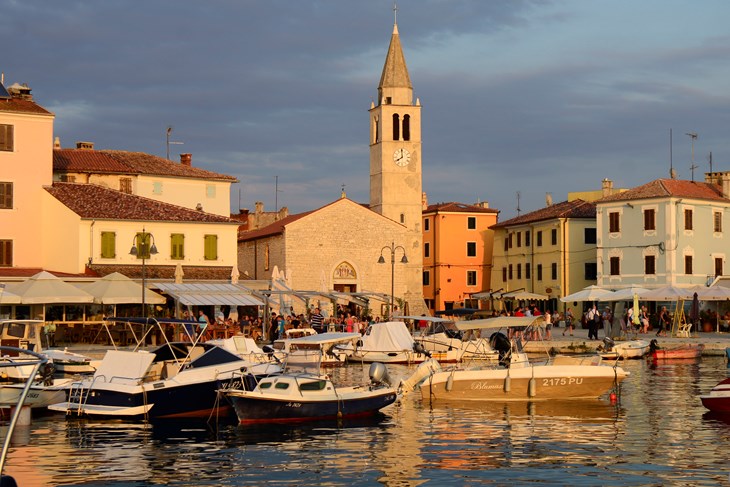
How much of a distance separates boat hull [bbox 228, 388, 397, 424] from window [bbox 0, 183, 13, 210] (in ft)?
101

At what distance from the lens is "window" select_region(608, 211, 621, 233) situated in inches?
2815

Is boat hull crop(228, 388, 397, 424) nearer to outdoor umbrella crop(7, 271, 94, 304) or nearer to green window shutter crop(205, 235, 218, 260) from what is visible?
outdoor umbrella crop(7, 271, 94, 304)

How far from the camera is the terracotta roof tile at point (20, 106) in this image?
5497 cm

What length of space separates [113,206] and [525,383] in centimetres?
2952

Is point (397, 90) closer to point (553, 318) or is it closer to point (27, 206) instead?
point (553, 318)

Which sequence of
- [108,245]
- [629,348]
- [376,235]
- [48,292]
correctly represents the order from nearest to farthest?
[48,292] → [629,348] → [108,245] → [376,235]

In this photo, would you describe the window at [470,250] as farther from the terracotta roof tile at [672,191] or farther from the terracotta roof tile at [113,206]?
the terracotta roof tile at [113,206]

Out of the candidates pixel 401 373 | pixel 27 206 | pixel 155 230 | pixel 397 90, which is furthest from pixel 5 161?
pixel 397 90

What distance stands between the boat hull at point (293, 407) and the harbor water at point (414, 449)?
33cm

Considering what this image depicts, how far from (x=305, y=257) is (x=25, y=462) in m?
54.0

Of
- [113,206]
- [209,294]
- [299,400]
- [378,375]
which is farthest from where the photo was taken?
[113,206]

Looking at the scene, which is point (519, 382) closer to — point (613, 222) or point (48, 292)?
point (48, 292)

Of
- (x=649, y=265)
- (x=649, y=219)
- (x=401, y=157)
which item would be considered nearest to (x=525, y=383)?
(x=649, y=265)

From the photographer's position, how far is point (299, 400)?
2770 cm
